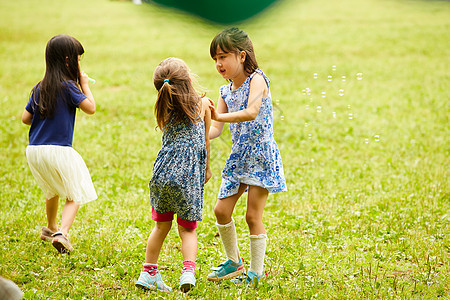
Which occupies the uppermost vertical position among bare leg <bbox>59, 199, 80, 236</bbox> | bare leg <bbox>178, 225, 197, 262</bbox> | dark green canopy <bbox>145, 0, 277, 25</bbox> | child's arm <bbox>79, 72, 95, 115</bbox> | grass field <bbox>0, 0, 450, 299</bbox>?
dark green canopy <bbox>145, 0, 277, 25</bbox>

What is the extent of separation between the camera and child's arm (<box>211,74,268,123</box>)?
144 inches

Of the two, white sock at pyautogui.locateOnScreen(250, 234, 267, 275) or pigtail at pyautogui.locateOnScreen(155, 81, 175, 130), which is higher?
pigtail at pyautogui.locateOnScreen(155, 81, 175, 130)

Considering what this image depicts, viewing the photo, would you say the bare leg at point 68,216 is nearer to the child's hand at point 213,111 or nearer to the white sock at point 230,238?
the white sock at point 230,238

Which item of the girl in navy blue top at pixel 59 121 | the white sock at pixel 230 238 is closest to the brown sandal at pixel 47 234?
the girl in navy blue top at pixel 59 121

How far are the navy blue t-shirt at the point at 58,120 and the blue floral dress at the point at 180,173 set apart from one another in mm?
1128

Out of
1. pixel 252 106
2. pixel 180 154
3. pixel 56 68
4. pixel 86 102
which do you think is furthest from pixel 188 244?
pixel 56 68

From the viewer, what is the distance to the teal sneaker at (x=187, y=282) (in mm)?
3707

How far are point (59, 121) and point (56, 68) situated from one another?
1.48ft

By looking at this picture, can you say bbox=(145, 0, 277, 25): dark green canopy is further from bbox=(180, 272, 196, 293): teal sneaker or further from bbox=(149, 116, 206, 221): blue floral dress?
bbox=(180, 272, 196, 293): teal sneaker

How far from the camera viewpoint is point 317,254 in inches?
184

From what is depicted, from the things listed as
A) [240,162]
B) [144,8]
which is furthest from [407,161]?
[144,8]

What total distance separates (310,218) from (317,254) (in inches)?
41.2

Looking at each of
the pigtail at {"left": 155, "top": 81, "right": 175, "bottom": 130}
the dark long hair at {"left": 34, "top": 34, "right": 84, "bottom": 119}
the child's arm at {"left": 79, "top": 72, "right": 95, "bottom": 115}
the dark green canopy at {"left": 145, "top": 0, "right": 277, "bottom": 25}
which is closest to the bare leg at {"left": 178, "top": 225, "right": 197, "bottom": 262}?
the pigtail at {"left": 155, "top": 81, "right": 175, "bottom": 130}

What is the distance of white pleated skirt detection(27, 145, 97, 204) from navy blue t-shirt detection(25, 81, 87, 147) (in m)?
0.07
